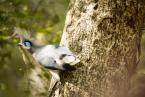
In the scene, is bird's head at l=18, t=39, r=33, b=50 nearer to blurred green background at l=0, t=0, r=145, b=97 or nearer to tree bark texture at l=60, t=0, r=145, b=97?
tree bark texture at l=60, t=0, r=145, b=97

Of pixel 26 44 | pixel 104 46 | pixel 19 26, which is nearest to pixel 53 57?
pixel 26 44

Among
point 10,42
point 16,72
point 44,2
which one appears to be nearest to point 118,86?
point 10,42

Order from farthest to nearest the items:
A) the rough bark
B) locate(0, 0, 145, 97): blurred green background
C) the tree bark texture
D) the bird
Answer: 1. locate(0, 0, 145, 97): blurred green background
2. the rough bark
3. the tree bark texture
4. the bird

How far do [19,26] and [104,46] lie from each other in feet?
5.94

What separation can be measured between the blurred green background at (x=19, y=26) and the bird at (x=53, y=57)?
761mm

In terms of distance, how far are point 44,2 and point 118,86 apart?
10.5 feet

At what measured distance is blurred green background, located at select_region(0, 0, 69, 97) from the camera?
4.54 m

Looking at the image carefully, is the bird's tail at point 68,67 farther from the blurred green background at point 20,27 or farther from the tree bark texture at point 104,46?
the blurred green background at point 20,27

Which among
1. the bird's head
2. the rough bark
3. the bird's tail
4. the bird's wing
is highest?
the bird's head

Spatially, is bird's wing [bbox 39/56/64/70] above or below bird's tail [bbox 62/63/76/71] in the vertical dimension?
above

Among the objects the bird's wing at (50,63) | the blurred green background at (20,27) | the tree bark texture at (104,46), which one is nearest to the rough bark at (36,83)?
the blurred green background at (20,27)

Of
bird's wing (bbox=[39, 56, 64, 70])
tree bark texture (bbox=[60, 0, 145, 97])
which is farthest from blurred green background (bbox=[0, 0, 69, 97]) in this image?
bird's wing (bbox=[39, 56, 64, 70])

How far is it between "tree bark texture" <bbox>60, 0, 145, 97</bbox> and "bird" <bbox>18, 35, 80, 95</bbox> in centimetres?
9

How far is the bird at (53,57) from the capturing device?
263 centimetres
